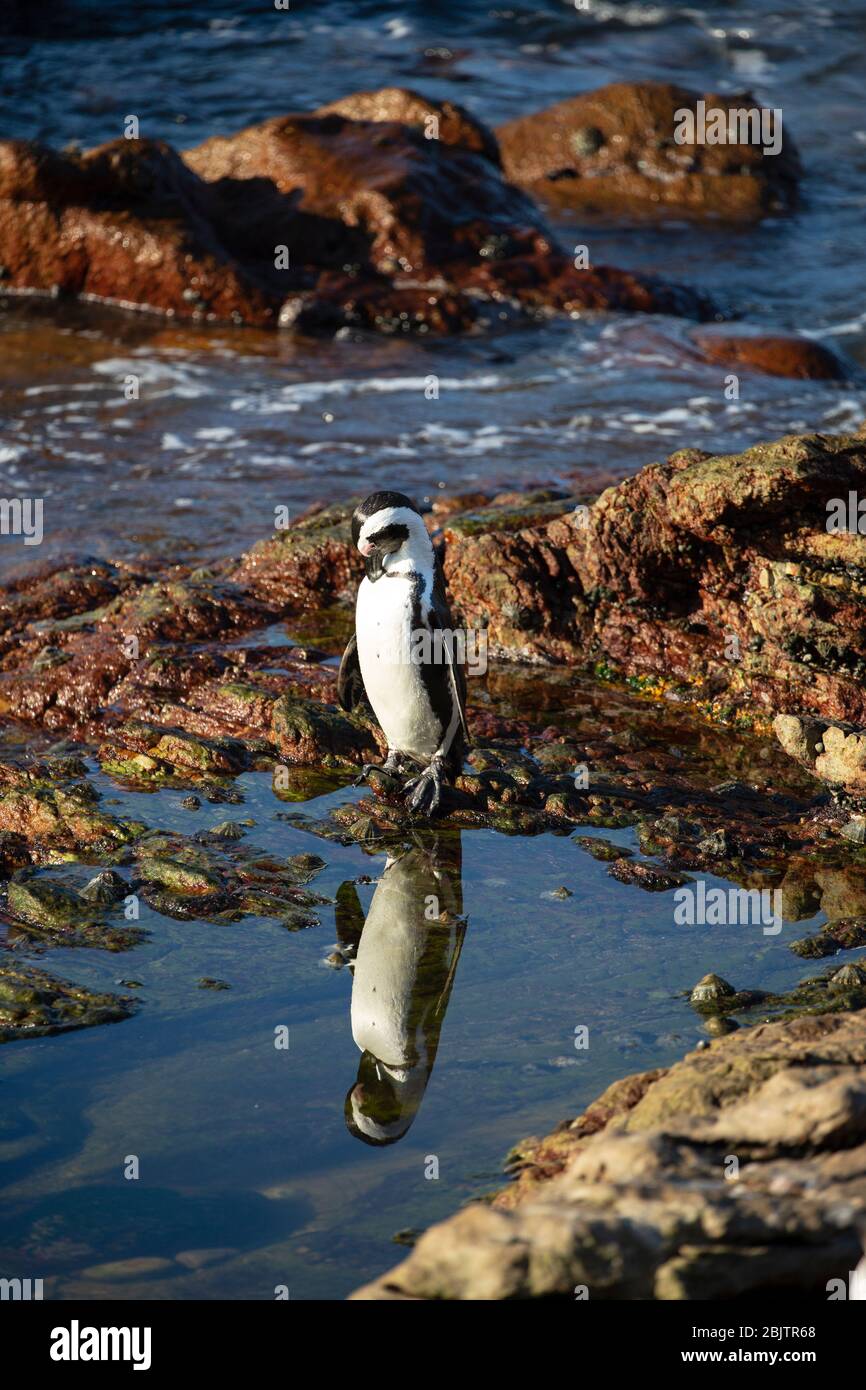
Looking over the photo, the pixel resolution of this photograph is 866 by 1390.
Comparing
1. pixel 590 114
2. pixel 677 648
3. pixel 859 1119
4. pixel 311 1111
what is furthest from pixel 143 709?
pixel 590 114

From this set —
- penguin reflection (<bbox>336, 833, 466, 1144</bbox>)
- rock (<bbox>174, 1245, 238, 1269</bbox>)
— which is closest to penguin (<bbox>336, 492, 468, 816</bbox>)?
penguin reflection (<bbox>336, 833, 466, 1144</bbox>)

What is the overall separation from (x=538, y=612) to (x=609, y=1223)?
5506mm

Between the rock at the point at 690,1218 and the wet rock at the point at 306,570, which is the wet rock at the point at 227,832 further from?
the rock at the point at 690,1218

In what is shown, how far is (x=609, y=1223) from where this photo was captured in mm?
3432

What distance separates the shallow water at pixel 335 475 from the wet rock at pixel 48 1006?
0.24 feet

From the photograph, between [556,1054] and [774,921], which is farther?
[774,921]

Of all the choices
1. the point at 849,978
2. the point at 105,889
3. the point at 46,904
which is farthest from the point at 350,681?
the point at 849,978

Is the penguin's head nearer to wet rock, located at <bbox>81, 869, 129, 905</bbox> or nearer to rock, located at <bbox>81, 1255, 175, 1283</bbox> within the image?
wet rock, located at <bbox>81, 869, 129, 905</bbox>

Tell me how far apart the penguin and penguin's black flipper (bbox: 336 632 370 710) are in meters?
0.22

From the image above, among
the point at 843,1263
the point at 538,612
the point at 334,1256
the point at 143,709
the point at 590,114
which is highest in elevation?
Answer: the point at 590,114

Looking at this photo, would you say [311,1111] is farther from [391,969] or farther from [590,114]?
[590,114]

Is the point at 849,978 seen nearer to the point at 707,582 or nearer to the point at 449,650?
the point at 449,650

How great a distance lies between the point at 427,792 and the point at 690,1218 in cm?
370

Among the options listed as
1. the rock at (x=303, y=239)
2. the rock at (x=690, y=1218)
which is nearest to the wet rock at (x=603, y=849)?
the rock at (x=690, y=1218)
